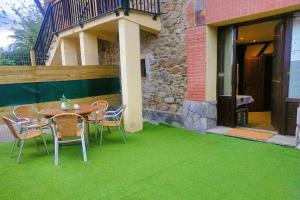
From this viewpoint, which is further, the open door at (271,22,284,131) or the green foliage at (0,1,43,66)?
the green foliage at (0,1,43,66)

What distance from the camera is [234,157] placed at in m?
3.79

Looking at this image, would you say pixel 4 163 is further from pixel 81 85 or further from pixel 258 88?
pixel 258 88

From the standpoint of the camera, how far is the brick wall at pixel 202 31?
14.3ft

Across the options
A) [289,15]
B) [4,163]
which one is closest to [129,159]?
[4,163]

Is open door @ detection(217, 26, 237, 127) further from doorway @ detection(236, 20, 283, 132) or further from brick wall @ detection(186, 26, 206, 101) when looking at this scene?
doorway @ detection(236, 20, 283, 132)

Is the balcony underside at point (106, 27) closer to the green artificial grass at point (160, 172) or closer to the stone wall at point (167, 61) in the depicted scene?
the stone wall at point (167, 61)

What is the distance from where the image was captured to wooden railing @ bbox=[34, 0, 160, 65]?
19.1ft

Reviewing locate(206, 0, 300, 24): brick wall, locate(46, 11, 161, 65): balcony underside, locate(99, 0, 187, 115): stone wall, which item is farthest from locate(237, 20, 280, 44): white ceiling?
locate(46, 11, 161, 65): balcony underside

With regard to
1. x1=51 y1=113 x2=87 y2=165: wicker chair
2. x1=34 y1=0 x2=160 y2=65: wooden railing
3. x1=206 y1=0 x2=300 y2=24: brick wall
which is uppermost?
x1=34 y1=0 x2=160 y2=65: wooden railing

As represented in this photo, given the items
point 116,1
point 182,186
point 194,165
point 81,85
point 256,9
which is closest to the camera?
point 182,186

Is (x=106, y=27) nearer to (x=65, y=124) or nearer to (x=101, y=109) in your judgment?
(x=101, y=109)

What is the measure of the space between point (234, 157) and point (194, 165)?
78cm

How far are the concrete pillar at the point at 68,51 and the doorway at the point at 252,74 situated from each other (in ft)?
17.4

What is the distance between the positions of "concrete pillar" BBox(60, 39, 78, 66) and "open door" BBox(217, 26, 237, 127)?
209 inches
